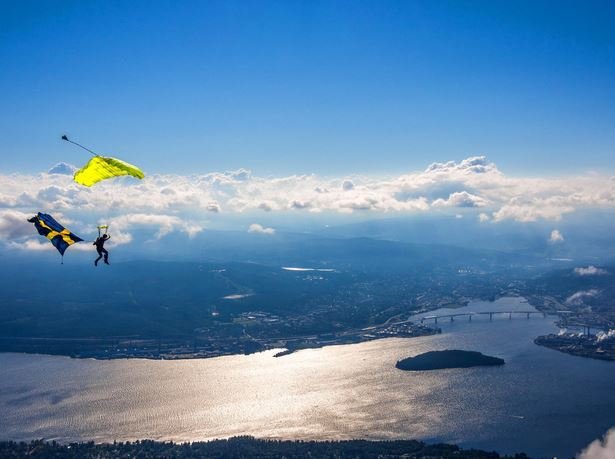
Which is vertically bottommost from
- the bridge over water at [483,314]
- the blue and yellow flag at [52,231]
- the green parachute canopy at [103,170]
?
the bridge over water at [483,314]

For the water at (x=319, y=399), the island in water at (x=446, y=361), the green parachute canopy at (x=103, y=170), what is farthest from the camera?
the island in water at (x=446, y=361)

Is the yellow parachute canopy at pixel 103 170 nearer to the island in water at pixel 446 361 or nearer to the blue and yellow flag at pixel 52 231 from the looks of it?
the blue and yellow flag at pixel 52 231

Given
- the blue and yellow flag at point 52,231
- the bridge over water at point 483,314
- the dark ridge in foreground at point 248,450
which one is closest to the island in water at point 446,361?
the dark ridge in foreground at point 248,450

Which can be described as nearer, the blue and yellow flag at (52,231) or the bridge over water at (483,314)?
the blue and yellow flag at (52,231)

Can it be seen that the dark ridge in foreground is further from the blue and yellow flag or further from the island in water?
the blue and yellow flag

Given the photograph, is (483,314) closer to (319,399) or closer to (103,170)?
(319,399)

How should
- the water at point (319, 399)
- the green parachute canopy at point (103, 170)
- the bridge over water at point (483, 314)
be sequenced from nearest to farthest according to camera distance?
1. the green parachute canopy at point (103, 170)
2. the water at point (319, 399)
3. the bridge over water at point (483, 314)

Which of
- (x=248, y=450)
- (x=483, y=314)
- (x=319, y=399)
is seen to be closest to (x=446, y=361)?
(x=319, y=399)
